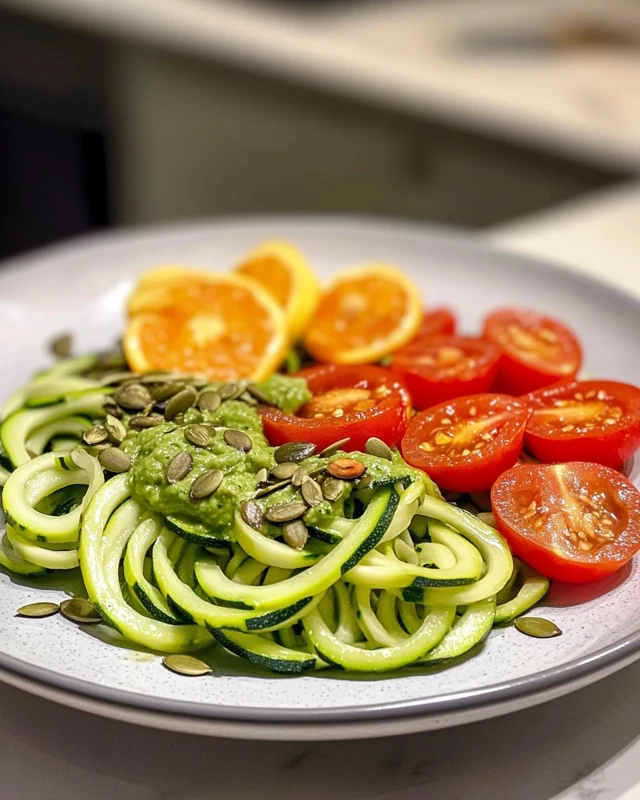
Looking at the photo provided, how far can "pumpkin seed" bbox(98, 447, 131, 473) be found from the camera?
1.69 m

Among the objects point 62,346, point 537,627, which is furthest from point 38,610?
point 62,346

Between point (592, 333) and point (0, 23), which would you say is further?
point (0, 23)

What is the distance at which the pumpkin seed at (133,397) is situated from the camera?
1877 millimetres

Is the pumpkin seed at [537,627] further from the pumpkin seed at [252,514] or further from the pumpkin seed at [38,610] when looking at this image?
the pumpkin seed at [38,610]

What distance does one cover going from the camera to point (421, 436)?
182 cm

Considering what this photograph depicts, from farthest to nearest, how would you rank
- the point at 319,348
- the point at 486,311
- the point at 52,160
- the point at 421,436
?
1. the point at 52,160
2. the point at 486,311
3. the point at 319,348
4. the point at 421,436

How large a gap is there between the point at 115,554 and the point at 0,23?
5469mm

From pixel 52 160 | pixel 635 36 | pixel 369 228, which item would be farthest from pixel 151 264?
pixel 635 36

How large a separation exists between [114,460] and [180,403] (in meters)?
0.22

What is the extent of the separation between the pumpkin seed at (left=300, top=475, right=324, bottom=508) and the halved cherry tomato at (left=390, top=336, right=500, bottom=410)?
549mm

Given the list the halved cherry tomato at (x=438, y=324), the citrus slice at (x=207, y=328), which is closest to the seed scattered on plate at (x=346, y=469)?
the citrus slice at (x=207, y=328)

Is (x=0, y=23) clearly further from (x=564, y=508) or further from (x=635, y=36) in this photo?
(x=564, y=508)

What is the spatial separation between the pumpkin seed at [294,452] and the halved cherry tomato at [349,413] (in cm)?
6

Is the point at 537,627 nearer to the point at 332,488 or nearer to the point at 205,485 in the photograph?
the point at 332,488
